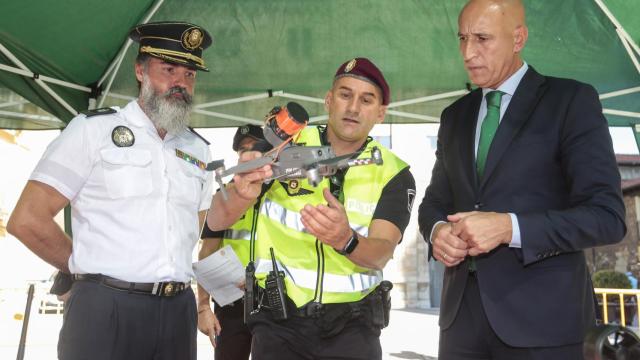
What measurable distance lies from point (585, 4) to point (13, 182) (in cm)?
2721

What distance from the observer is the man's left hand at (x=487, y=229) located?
2125mm

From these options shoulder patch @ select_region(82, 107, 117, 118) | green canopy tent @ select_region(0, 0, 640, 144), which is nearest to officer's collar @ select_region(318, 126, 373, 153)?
shoulder patch @ select_region(82, 107, 117, 118)

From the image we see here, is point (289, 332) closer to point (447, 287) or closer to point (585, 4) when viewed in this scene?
point (447, 287)

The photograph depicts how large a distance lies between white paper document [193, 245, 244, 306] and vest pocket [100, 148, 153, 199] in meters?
0.74

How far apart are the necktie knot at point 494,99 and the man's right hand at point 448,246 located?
55 centimetres

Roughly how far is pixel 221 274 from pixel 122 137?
1.11m

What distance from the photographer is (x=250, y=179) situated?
106 inches

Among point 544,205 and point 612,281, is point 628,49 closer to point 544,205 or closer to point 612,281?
point 544,205

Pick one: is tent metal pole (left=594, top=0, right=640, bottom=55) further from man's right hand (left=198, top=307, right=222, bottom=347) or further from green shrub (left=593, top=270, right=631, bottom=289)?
green shrub (left=593, top=270, right=631, bottom=289)

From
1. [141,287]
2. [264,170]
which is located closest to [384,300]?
[264,170]

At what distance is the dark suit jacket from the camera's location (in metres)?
2.12

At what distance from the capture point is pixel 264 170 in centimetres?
258

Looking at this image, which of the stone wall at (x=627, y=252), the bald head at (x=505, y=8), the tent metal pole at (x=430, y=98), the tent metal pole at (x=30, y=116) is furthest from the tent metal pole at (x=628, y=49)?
the stone wall at (x=627, y=252)

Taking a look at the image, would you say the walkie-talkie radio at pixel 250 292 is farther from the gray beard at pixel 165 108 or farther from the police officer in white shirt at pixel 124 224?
the gray beard at pixel 165 108
